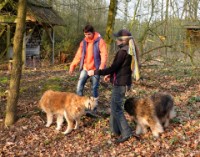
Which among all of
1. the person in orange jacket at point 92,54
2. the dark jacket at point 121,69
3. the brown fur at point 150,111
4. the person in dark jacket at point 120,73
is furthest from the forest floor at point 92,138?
the dark jacket at point 121,69

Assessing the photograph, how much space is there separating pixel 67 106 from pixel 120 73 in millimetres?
1850

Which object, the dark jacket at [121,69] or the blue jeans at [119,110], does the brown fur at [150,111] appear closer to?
the blue jeans at [119,110]

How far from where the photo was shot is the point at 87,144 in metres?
6.67

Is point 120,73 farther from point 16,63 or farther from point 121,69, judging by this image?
point 16,63

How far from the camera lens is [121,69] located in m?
6.11

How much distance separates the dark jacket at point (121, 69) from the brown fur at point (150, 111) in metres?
0.68

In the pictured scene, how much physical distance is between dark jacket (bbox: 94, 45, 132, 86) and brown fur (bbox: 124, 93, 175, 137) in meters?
0.68

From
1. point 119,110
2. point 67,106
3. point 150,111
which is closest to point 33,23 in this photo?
point 67,106

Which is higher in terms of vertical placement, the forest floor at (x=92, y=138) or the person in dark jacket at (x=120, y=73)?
the person in dark jacket at (x=120, y=73)

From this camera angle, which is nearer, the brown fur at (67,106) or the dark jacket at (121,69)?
the dark jacket at (121,69)

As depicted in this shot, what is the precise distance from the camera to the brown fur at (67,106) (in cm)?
715

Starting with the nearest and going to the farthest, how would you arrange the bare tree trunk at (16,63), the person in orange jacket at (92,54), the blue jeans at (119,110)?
the blue jeans at (119,110) < the bare tree trunk at (16,63) < the person in orange jacket at (92,54)

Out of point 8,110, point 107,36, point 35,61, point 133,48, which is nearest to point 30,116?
point 8,110

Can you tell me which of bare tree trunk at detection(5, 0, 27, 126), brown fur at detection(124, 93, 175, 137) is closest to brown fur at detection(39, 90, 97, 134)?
bare tree trunk at detection(5, 0, 27, 126)
